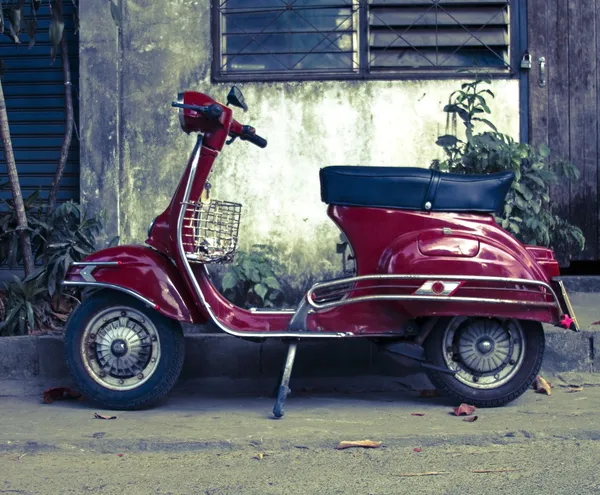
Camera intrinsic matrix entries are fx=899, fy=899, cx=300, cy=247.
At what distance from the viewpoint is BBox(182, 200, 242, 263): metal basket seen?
14.7ft

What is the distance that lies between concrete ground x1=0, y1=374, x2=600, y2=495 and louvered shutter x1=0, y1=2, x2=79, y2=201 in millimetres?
2594

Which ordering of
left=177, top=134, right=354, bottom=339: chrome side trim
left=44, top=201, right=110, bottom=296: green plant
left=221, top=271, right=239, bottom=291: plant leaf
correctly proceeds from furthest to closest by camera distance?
left=221, top=271, right=239, bottom=291: plant leaf < left=44, top=201, right=110, bottom=296: green plant < left=177, top=134, right=354, bottom=339: chrome side trim

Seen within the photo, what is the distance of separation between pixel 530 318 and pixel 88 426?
219 cm

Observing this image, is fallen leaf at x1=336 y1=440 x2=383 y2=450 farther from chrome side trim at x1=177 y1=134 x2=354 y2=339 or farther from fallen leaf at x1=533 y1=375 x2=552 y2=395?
fallen leaf at x1=533 y1=375 x2=552 y2=395

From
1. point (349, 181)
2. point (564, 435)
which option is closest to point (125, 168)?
point (349, 181)

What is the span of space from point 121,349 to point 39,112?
10.6 feet

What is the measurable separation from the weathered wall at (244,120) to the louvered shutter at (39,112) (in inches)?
13.3

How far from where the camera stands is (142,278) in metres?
4.46

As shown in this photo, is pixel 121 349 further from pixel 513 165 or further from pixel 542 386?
pixel 513 165

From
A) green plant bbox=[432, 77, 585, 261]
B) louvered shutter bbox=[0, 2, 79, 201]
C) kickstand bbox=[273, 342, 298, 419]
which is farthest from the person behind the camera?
louvered shutter bbox=[0, 2, 79, 201]

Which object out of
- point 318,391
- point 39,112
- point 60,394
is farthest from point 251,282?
point 39,112

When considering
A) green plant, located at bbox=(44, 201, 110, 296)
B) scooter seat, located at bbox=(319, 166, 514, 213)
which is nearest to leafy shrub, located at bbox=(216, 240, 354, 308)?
green plant, located at bbox=(44, 201, 110, 296)

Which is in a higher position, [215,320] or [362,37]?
[362,37]

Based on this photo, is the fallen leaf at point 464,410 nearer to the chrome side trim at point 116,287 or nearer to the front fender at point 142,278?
the front fender at point 142,278
